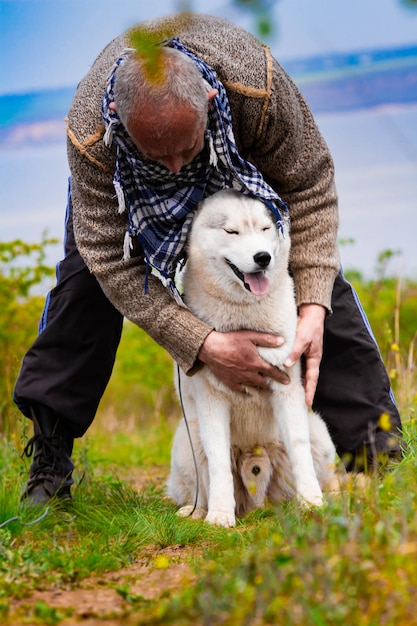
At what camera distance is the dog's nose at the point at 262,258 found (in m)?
2.91

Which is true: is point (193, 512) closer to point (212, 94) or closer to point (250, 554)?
point (250, 554)

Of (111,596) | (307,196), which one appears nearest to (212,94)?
(307,196)

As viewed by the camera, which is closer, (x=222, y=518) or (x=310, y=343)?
(x=222, y=518)

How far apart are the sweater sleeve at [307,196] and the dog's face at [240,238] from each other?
18 centimetres

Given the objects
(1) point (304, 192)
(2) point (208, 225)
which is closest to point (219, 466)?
(2) point (208, 225)

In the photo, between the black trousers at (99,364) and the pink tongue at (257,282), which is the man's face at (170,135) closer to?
the pink tongue at (257,282)

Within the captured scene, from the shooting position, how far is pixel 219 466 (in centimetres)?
312

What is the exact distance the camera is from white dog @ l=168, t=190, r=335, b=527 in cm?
299

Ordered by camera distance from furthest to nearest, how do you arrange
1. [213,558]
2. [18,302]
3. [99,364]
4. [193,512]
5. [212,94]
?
[18,302] < [99,364] < [193,512] < [212,94] < [213,558]

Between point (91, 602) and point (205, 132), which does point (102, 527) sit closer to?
point (91, 602)

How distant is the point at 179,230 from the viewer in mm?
3049

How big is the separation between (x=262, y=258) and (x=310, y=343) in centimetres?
45

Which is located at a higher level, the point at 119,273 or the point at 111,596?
the point at 119,273

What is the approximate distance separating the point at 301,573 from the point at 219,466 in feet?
4.64
